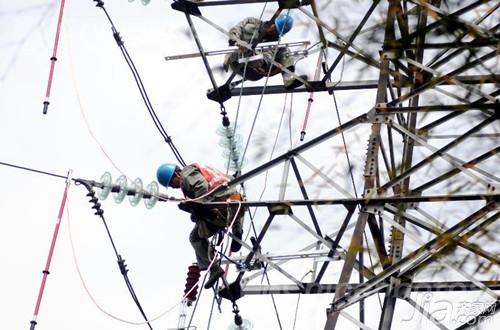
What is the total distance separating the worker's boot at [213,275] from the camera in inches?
511

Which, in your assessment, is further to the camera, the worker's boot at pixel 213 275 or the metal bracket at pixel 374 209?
the worker's boot at pixel 213 275

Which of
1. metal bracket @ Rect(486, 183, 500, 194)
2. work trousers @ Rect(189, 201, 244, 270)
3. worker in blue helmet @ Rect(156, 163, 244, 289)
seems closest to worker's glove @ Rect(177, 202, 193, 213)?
worker in blue helmet @ Rect(156, 163, 244, 289)

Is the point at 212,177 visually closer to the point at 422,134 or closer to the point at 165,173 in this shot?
the point at 165,173

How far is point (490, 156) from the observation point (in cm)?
862

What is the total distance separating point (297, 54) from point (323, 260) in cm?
322

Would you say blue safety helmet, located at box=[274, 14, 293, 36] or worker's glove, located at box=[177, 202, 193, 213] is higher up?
blue safety helmet, located at box=[274, 14, 293, 36]

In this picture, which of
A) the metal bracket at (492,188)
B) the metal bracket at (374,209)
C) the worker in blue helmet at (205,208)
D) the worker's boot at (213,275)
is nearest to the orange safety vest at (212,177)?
the worker in blue helmet at (205,208)

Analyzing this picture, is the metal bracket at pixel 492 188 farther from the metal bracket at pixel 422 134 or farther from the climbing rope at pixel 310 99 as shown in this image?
the climbing rope at pixel 310 99

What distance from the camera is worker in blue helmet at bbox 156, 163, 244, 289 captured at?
12422 mm

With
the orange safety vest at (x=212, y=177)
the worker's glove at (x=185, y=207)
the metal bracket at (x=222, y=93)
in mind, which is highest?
the metal bracket at (x=222, y=93)

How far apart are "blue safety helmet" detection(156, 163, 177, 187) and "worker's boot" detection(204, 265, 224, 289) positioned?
1.13m

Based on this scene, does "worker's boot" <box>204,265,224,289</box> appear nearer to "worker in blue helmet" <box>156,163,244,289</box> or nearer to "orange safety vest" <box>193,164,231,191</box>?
"worker in blue helmet" <box>156,163,244,289</box>

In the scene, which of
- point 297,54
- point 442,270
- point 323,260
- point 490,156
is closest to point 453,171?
point 490,156

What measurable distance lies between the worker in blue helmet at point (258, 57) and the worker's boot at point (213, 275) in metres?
2.35
